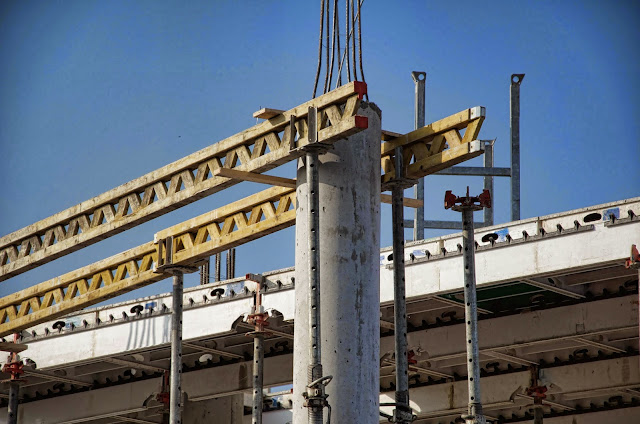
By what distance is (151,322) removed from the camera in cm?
3309

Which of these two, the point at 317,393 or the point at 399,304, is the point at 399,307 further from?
the point at 317,393

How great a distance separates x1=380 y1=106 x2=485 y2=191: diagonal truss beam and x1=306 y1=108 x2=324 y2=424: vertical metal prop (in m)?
1.76

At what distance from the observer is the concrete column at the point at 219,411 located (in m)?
41.8

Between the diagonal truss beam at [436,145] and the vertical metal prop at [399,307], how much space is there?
Answer: 163 mm

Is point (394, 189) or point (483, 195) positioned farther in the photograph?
point (483, 195)

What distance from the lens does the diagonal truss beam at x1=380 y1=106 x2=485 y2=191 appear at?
17.6 m

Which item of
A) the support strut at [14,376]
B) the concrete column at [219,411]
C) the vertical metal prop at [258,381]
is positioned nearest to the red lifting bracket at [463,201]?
the vertical metal prop at [258,381]

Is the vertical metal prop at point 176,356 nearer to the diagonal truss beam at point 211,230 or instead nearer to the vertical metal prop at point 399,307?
the diagonal truss beam at point 211,230

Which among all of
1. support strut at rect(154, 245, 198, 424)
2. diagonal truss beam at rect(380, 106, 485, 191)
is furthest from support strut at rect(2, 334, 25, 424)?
diagonal truss beam at rect(380, 106, 485, 191)

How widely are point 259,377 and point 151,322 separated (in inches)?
192

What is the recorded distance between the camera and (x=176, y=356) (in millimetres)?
24406

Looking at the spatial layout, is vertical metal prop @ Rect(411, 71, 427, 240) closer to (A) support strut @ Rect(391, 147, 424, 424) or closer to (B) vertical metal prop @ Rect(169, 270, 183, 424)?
(B) vertical metal prop @ Rect(169, 270, 183, 424)

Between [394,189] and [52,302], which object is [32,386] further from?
[394,189]

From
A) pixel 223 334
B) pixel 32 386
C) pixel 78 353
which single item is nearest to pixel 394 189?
pixel 223 334
